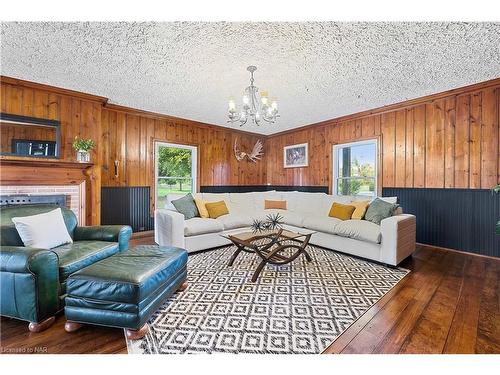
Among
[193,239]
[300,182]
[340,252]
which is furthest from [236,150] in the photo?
[340,252]

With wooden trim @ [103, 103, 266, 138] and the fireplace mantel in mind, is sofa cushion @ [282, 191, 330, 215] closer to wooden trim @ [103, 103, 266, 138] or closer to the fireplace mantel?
wooden trim @ [103, 103, 266, 138]

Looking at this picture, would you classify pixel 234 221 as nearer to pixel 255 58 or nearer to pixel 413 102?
pixel 255 58

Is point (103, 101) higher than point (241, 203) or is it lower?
higher

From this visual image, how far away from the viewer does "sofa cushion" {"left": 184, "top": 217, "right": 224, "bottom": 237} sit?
3.24m

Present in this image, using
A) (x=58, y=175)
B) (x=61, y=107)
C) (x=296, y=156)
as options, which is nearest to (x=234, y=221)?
(x=58, y=175)

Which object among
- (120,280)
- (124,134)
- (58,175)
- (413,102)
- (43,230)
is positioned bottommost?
(120,280)

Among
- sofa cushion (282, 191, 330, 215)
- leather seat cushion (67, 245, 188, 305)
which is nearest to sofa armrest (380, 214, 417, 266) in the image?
sofa cushion (282, 191, 330, 215)

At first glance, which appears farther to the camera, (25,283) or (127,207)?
(127,207)

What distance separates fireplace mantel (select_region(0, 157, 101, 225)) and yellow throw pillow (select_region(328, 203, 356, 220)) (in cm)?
391

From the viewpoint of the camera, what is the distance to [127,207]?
432 cm

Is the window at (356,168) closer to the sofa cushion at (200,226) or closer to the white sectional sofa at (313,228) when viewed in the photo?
the white sectional sofa at (313,228)

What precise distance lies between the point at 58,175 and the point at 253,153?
166 inches
